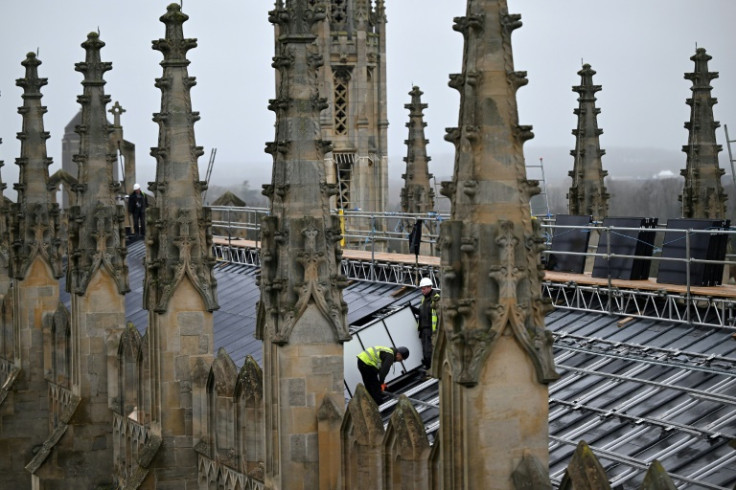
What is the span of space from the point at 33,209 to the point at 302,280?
22.5 metres

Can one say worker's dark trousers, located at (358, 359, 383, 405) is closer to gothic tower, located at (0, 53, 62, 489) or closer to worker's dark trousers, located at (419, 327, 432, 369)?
worker's dark trousers, located at (419, 327, 432, 369)

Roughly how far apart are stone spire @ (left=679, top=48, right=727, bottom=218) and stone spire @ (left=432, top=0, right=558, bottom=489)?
22.8 metres

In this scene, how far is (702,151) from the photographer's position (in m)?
42.3

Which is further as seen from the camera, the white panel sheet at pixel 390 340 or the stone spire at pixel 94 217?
the stone spire at pixel 94 217

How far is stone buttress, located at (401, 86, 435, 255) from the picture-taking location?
59.2 meters

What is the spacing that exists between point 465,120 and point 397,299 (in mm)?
16609

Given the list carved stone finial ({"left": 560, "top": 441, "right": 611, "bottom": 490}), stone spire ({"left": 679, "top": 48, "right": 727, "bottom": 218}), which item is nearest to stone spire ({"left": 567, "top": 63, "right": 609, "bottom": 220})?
stone spire ({"left": 679, "top": 48, "right": 727, "bottom": 218})

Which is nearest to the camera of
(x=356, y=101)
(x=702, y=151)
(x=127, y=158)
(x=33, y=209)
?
(x=702, y=151)

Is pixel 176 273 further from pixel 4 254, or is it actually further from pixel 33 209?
pixel 4 254

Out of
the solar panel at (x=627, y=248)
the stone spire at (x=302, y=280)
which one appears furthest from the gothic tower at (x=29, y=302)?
the stone spire at (x=302, y=280)

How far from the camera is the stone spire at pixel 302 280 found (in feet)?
84.8

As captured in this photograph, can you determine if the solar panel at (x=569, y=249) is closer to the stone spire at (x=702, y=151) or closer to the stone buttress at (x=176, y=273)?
the stone spire at (x=702, y=151)

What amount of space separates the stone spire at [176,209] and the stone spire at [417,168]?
26.7 meters

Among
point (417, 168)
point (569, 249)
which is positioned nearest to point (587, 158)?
point (569, 249)
